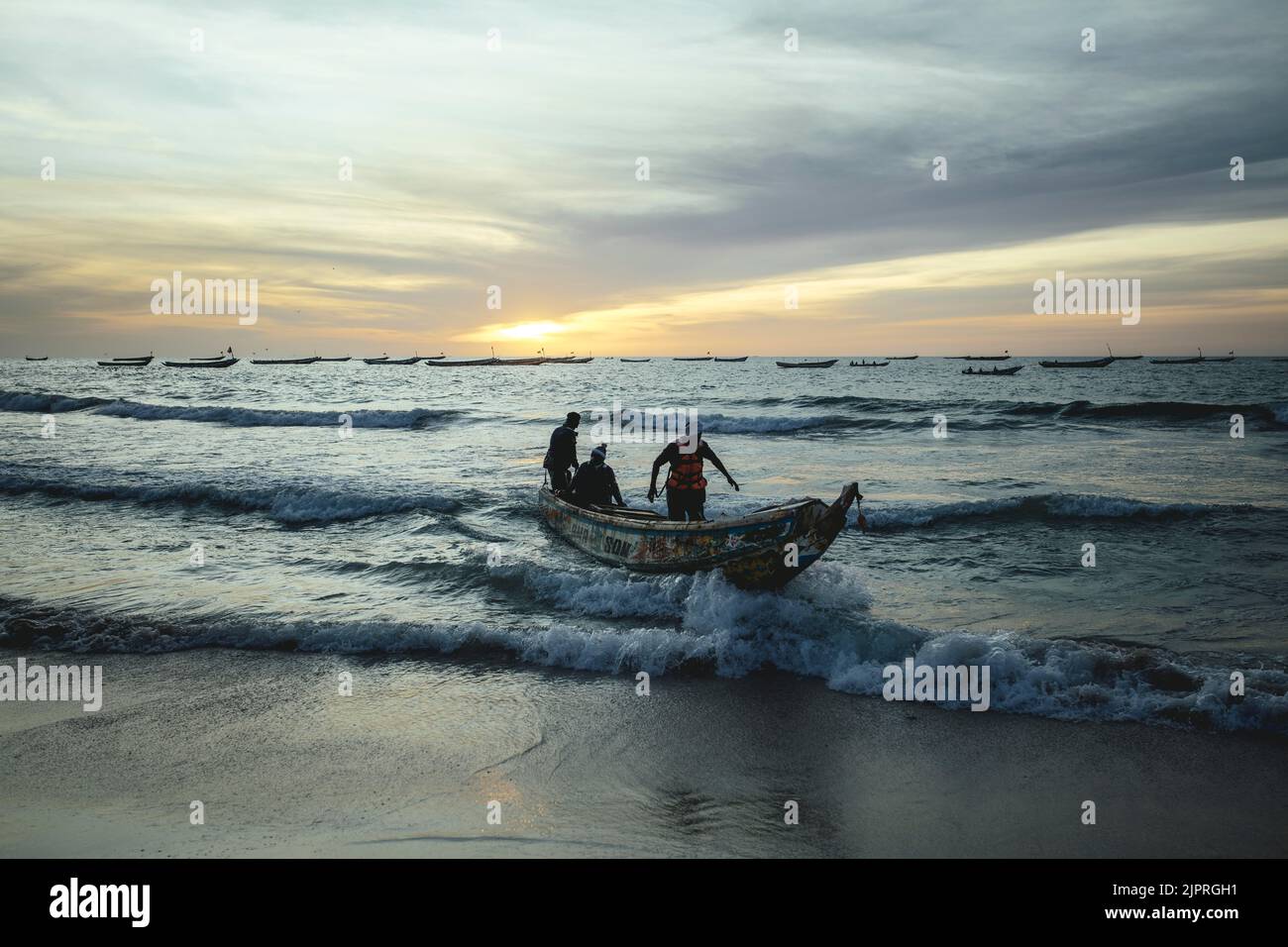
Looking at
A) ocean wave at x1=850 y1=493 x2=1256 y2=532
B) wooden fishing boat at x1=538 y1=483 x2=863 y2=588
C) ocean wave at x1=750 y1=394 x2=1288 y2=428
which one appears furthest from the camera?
ocean wave at x1=750 y1=394 x2=1288 y2=428

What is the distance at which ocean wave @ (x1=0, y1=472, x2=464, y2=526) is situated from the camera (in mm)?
18156

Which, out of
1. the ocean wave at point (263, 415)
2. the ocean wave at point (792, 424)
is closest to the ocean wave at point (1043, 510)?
the ocean wave at point (792, 424)

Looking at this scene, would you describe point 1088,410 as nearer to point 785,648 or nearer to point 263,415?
point 785,648

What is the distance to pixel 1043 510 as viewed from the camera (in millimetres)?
17031

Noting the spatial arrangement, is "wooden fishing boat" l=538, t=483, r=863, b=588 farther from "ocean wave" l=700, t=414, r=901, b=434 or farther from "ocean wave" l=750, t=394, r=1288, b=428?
"ocean wave" l=750, t=394, r=1288, b=428

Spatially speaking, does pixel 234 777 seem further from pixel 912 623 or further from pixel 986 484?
pixel 986 484

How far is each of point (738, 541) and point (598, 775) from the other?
14.8ft

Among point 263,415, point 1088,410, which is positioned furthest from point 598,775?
point 263,415

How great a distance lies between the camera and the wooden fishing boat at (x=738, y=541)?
9578 millimetres

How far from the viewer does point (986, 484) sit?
21.1 metres

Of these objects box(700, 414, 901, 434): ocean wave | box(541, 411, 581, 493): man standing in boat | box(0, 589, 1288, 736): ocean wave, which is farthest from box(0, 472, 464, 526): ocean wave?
box(700, 414, 901, 434): ocean wave

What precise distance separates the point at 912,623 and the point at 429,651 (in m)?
6.08

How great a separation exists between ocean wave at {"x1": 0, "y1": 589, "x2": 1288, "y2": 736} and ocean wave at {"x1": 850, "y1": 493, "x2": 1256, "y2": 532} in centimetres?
687
